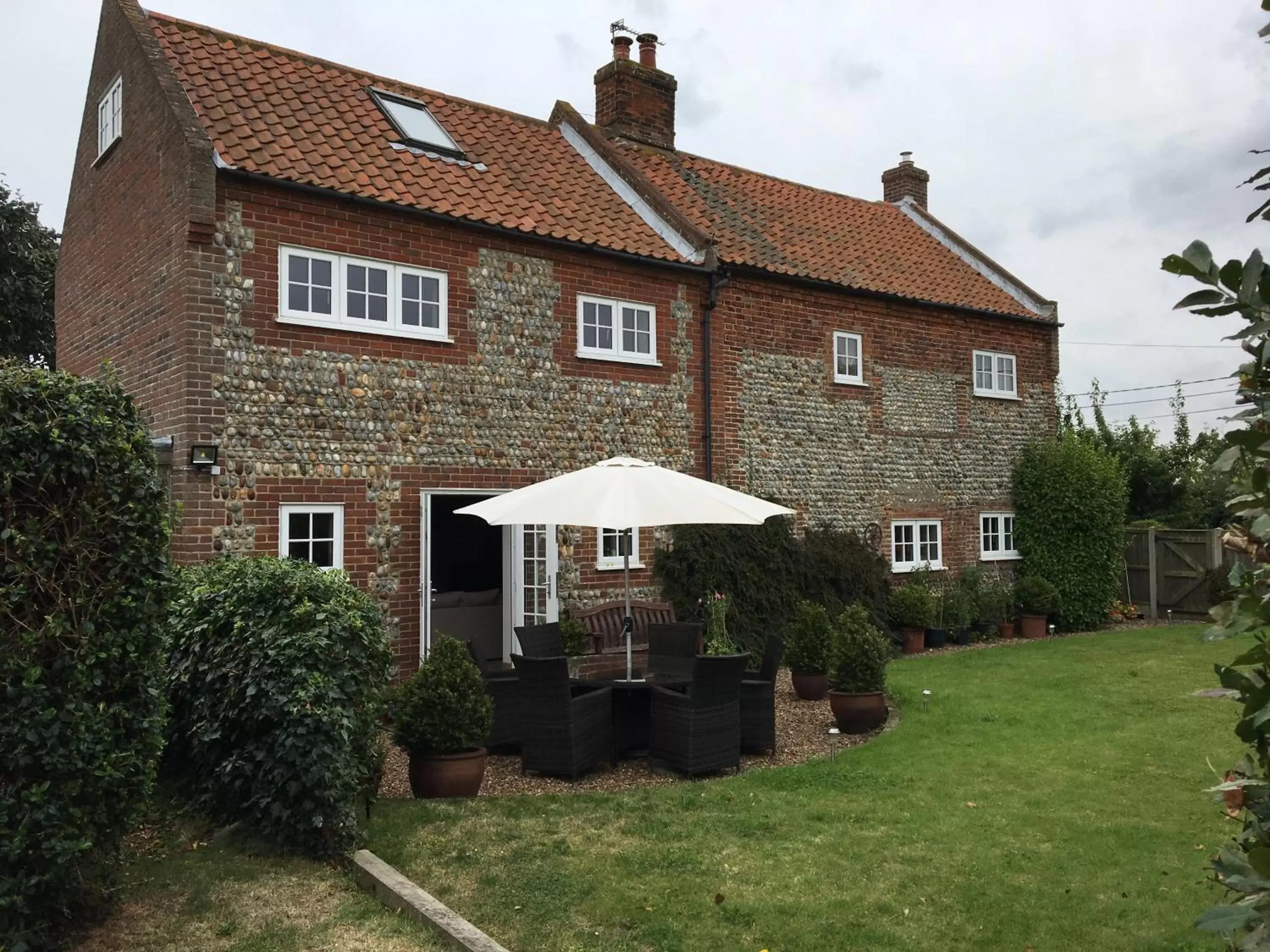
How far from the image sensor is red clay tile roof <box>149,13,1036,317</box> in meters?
11.9

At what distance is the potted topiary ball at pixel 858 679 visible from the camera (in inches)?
383

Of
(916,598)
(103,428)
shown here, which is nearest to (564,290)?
(916,598)

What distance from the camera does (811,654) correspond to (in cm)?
1175

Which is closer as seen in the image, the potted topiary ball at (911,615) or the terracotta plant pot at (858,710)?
the terracotta plant pot at (858,710)

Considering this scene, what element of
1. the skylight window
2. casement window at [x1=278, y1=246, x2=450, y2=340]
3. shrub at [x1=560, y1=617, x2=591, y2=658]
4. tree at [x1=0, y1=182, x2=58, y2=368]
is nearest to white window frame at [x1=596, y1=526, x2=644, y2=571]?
shrub at [x1=560, y1=617, x2=591, y2=658]

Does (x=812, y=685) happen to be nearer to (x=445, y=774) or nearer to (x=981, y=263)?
(x=445, y=774)

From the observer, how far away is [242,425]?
10562 mm

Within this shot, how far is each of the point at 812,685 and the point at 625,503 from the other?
4647 mm

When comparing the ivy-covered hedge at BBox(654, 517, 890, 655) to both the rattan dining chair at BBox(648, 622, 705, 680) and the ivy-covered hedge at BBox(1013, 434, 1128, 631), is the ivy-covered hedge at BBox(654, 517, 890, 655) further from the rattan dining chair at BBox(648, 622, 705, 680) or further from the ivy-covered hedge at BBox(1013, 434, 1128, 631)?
the ivy-covered hedge at BBox(1013, 434, 1128, 631)

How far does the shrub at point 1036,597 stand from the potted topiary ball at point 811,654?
7.70m

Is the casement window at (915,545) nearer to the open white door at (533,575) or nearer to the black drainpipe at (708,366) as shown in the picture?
the black drainpipe at (708,366)

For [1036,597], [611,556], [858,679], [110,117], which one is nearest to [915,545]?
[1036,597]

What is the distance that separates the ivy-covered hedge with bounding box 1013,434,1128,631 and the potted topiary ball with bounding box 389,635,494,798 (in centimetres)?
1417

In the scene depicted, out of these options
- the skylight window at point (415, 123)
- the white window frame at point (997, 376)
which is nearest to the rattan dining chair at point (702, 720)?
the skylight window at point (415, 123)
